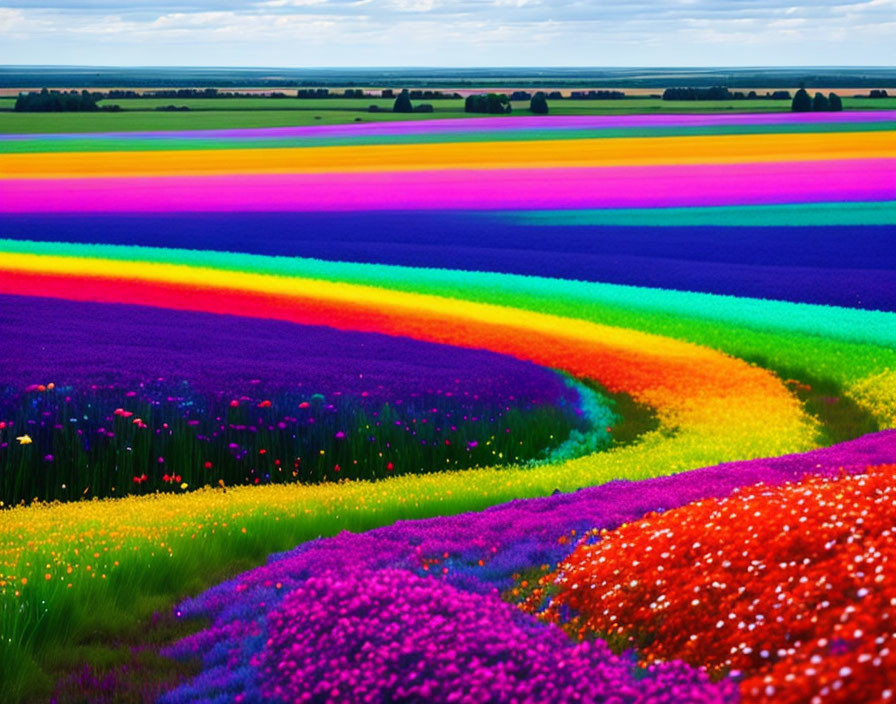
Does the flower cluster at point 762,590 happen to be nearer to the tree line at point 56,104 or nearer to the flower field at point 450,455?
the flower field at point 450,455

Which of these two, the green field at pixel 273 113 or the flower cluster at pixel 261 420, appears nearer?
the flower cluster at pixel 261 420

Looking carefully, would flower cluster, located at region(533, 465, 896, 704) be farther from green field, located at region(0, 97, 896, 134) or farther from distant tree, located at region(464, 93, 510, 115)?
distant tree, located at region(464, 93, 510, 115)

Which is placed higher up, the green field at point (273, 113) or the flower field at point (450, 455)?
the green field at point (273, 113)

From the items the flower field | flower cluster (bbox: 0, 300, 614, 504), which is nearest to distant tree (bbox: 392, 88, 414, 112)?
the flower field

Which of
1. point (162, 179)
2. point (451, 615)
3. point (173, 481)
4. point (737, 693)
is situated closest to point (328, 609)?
point (451, 615)

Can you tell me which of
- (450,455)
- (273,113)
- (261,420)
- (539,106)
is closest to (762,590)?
(450,455)

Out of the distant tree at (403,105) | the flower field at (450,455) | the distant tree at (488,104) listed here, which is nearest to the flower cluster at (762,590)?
the flower field at (450,455)

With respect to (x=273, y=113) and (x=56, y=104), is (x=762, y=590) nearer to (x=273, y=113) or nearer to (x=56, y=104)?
(x=273, y=113)

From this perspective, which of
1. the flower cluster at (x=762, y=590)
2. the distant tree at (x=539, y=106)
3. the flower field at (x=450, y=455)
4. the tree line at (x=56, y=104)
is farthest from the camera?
the tree line at (x=56, y=104)
